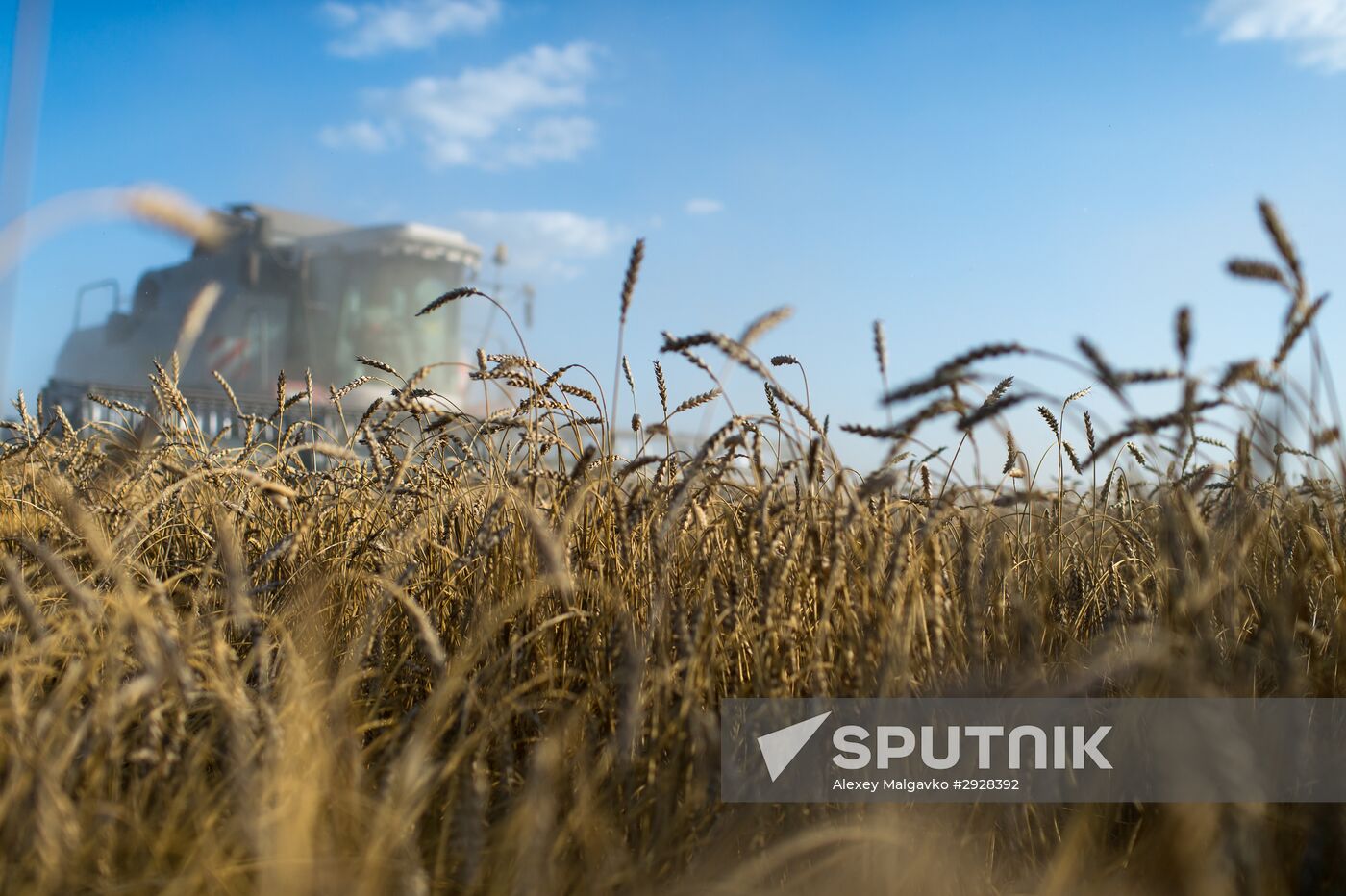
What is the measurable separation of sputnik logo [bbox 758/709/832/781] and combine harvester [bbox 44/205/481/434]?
433 inches

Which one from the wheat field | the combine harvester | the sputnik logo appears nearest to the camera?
the wheat field

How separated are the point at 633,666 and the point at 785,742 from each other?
360mm

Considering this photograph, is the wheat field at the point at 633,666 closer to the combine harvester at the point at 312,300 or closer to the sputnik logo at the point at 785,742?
the sputnik logo at the point at 785,742

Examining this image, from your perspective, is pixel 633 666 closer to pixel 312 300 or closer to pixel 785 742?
pixel 785 742

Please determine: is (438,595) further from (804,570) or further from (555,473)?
(804,570)

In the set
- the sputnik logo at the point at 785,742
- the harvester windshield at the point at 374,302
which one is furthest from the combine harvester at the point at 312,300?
the sputnik logo at the point at 785,742

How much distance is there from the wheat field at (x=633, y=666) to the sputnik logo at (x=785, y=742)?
0.06 meters

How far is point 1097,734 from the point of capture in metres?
1.65

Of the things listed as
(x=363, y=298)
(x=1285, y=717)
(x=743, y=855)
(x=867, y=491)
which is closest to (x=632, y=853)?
(x=743, y=855)

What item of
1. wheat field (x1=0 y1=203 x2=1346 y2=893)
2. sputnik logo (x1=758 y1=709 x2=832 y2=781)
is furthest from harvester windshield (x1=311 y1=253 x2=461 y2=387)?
sputnik logo (x1=758 y1=709 x2=832 y2=781)

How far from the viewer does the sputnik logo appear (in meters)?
1.52

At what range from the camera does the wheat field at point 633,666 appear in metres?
1.21

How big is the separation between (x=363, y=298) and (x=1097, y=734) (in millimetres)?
11781

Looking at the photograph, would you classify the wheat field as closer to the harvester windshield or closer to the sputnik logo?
the sputnik logo
